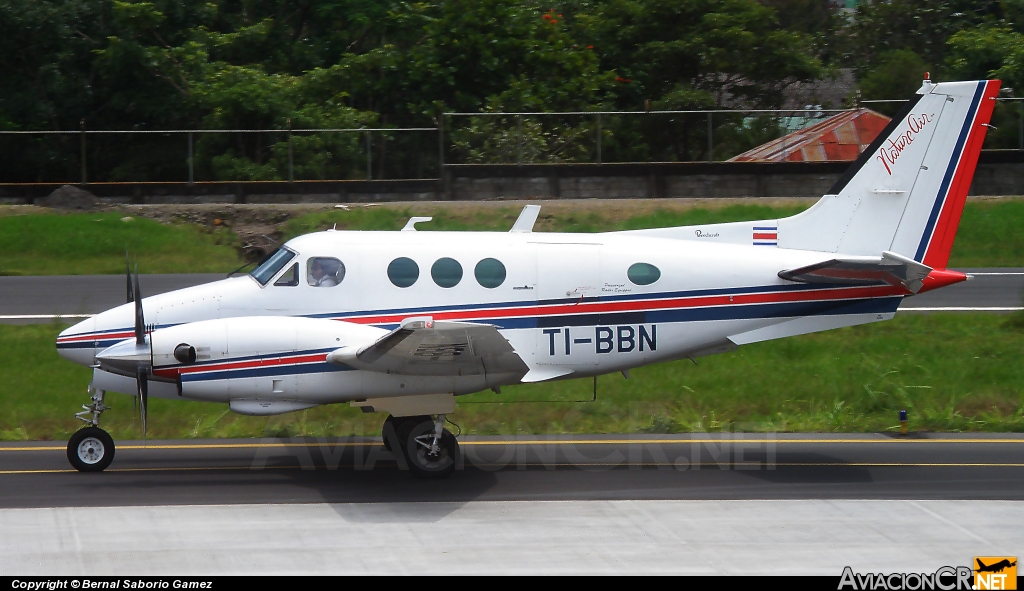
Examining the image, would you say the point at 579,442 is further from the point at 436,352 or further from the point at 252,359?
the point at 252,359

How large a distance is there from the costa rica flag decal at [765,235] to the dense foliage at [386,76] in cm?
1370

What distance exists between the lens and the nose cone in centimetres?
1092

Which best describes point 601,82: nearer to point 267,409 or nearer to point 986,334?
point 986,334

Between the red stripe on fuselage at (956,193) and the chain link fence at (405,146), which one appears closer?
the red stripe on fuselage at (956,193)

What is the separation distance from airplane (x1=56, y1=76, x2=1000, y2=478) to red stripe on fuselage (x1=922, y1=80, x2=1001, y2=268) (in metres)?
0.02

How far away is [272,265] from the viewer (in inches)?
461

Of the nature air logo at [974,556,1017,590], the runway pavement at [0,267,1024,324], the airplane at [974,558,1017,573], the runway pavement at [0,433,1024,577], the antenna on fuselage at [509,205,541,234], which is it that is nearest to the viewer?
the nature air logo at [974,556,1017,590]

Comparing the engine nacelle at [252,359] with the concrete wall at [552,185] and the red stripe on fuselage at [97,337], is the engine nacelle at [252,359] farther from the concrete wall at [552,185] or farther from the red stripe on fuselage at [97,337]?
the concrete wall at [552,185]

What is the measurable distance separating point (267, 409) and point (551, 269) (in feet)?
10.7

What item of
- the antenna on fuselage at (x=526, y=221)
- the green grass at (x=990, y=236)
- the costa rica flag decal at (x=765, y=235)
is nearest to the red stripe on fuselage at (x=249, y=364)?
the antenna on fuselage at (x=526, y=221)

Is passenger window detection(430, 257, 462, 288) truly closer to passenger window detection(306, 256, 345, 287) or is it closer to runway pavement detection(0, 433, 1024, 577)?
passenger window detection(306, 256, 345, 287)

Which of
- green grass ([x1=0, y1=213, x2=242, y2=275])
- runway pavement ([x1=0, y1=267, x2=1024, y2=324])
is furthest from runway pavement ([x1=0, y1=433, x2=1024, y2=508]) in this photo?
green grass ([x1=0, y1=213, x2=242, y2=275])

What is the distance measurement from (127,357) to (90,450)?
52.9 inches

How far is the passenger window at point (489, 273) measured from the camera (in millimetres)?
11688
